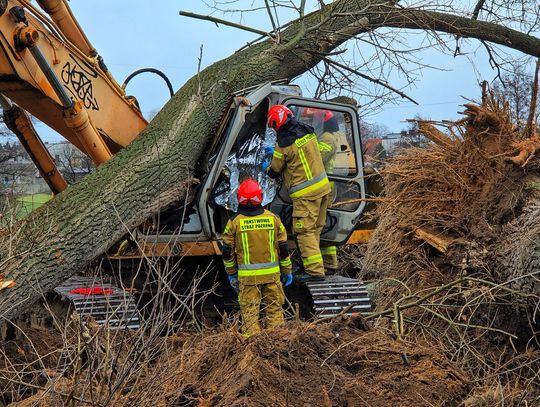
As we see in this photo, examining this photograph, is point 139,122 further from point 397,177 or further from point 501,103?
point 501,103

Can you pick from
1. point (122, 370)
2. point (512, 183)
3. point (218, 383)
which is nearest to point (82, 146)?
point (218, 383)

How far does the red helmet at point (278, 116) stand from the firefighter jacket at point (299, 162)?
0.17ft

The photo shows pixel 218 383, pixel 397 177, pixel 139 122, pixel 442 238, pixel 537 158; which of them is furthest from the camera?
pixel 397 177

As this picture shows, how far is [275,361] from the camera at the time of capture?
3652mm

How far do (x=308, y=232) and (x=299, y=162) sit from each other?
0.59 meters

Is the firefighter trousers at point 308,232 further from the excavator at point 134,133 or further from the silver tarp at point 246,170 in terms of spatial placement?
the silver tarp at point 246,170

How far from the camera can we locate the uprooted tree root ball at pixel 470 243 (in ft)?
15.2

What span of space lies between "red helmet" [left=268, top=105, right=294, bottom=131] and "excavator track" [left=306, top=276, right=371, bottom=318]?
135 cm

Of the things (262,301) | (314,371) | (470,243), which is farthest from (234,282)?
(314,371)

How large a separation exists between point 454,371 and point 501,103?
292 centimetres

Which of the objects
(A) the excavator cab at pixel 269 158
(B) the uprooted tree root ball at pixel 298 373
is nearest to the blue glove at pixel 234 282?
(A) the excavator cab at pixel 269 158

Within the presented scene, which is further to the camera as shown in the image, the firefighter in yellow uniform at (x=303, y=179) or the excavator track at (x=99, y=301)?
the firefighter in yellow uniform at (x=303, y=179)

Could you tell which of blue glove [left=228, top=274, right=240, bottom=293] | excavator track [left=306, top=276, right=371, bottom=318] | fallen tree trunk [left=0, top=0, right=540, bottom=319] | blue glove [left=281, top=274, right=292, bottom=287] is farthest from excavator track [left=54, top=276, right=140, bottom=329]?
excavator track [left=306, top=276, right=371, bottom=318]

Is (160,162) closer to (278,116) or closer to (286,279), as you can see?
(278,116)
